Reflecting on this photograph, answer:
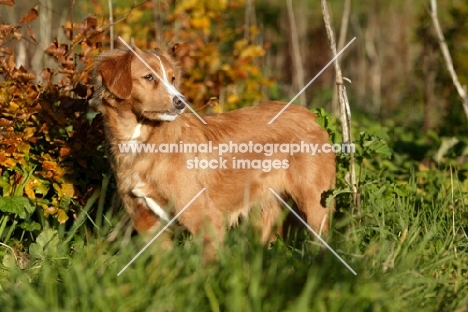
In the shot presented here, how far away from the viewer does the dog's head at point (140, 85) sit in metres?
4.32

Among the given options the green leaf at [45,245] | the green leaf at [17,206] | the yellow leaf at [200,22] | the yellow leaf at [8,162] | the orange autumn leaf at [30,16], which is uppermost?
the orange autumn leaf at [30,16]

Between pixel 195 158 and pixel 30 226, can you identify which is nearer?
pixel 195 158

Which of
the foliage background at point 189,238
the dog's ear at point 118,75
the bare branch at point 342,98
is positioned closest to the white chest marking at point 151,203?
the foliage background at point 189,238

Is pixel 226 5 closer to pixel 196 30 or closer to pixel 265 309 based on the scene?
pixel 196 30

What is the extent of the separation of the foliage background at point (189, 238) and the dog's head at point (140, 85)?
1.17ft

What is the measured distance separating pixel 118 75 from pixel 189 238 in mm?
1055

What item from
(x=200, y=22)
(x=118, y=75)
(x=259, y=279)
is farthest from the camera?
(x=200, y=22)

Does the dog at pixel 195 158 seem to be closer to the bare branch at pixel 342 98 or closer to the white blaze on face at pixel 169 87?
the white blaze on face at pixel 169 87

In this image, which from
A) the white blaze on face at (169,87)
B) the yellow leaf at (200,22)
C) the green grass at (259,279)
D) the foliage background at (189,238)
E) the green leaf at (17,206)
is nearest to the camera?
the green grass at (259,279)

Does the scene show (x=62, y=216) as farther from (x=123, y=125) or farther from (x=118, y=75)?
(x=118, y=75)

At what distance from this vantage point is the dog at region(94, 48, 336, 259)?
4410 mm

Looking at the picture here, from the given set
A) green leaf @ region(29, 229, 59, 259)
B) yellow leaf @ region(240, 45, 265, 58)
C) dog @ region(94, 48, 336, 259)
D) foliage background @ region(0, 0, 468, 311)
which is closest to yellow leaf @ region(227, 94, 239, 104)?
foliage background @ region(0, 0, 468, 311)

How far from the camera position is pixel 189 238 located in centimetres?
448

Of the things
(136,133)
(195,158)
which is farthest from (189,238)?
(136,133)
